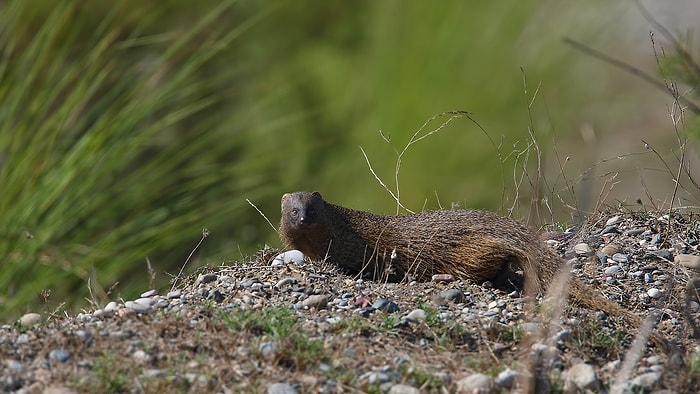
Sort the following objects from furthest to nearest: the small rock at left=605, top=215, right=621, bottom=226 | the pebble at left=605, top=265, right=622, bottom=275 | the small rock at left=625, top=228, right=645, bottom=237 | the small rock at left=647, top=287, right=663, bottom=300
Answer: the small rock at left=605, top=215, right=621, bottom=226 → the small rock at left=625, top=228, right=645, bottom=237 → the pebble at left=605, top=265, right=622, bottom=275 → the small rock at left=647, top=287, right=663, bottom=300

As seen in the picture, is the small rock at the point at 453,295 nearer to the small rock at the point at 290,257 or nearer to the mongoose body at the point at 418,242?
the mongoose body at the point at 418,242

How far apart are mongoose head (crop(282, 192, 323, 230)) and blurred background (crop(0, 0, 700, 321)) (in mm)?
560

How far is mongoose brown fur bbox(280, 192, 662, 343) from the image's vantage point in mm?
5047

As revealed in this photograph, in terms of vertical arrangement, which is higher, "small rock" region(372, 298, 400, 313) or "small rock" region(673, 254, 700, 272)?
"small rock" region(673, 254, 700, 272)

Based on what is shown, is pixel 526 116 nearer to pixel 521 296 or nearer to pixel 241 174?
pixel 241 174

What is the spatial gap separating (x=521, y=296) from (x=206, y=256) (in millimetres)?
2124

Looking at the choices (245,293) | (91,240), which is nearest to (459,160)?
(91,240)

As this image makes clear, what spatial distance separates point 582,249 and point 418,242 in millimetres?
749

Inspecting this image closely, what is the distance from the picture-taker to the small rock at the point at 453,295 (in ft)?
14.8

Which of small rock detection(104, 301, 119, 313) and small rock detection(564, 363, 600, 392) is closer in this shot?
small rock detection(564, 363, 600, 392)

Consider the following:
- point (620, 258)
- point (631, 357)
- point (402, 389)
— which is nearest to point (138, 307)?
point (402, 389)

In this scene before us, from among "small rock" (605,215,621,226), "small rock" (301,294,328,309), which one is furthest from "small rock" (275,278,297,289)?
"small rock" (605,215,621,226)

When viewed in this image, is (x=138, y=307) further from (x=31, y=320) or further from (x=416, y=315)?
(x=416, y=315)

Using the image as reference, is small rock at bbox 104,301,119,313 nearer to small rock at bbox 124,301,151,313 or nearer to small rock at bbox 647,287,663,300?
small rock at bbox 124,301,151,313
